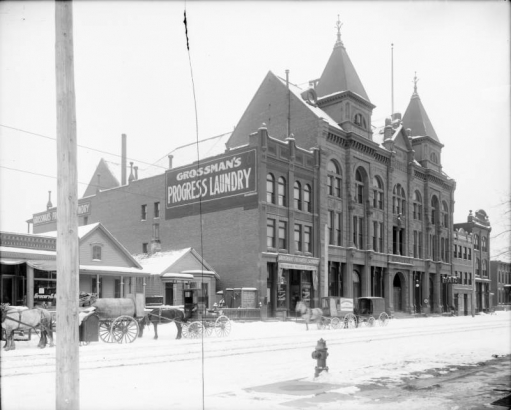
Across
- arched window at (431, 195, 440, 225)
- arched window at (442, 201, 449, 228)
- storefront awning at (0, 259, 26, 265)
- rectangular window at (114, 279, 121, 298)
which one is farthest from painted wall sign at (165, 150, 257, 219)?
arched window at (442, 201, 449, 228)

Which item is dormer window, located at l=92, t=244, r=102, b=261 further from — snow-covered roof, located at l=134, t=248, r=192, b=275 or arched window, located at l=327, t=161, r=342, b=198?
arched window, located at l=327, t=161, r=342, b=198

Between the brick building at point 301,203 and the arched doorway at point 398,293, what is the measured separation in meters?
0.10

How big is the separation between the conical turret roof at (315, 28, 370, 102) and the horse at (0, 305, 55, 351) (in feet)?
119

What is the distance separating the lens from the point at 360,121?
1999 inches

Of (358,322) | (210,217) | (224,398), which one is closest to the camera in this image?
(224,398)

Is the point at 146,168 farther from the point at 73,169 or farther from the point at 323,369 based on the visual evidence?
the point at 73,169

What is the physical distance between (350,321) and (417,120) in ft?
117

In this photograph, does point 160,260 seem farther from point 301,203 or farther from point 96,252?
point 301,203

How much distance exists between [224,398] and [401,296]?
163 feet

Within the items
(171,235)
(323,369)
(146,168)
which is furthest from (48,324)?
(146,168)

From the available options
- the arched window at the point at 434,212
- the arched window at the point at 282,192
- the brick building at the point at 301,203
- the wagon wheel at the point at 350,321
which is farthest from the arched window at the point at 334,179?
the arched window at the point at 434,212

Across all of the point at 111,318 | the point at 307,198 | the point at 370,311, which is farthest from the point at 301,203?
the point at 111,318

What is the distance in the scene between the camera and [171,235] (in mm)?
46438

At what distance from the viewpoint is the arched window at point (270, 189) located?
40.7m
